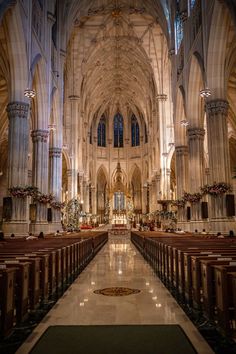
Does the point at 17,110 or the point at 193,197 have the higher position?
the point at 17,110

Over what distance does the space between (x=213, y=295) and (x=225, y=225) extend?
10.9 meters

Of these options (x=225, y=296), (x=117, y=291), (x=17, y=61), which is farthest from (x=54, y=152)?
(x=225, y=296)

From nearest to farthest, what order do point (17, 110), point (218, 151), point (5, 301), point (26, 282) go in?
point (5, 301) → point (26, 282) → point (218, 151) → point (17, 110)

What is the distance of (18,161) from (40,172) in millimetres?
4615

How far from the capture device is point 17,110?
53.4ft

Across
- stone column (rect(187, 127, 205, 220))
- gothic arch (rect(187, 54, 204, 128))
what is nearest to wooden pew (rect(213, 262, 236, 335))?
stone column (rect(187, 127, 205, 220))

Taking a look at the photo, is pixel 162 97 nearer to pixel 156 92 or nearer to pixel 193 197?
pixel 156 92

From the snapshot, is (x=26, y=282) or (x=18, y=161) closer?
(x=26, y=282)

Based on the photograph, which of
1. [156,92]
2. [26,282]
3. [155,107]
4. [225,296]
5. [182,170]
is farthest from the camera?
[155,107]

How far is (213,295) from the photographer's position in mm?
4289

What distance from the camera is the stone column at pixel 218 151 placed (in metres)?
14.9

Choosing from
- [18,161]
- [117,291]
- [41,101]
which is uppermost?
[41,101]

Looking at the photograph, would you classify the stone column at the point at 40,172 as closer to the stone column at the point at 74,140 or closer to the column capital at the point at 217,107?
the column capital at the point at 217,107

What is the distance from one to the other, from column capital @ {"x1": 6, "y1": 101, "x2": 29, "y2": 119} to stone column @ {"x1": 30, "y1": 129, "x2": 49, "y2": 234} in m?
4.51
